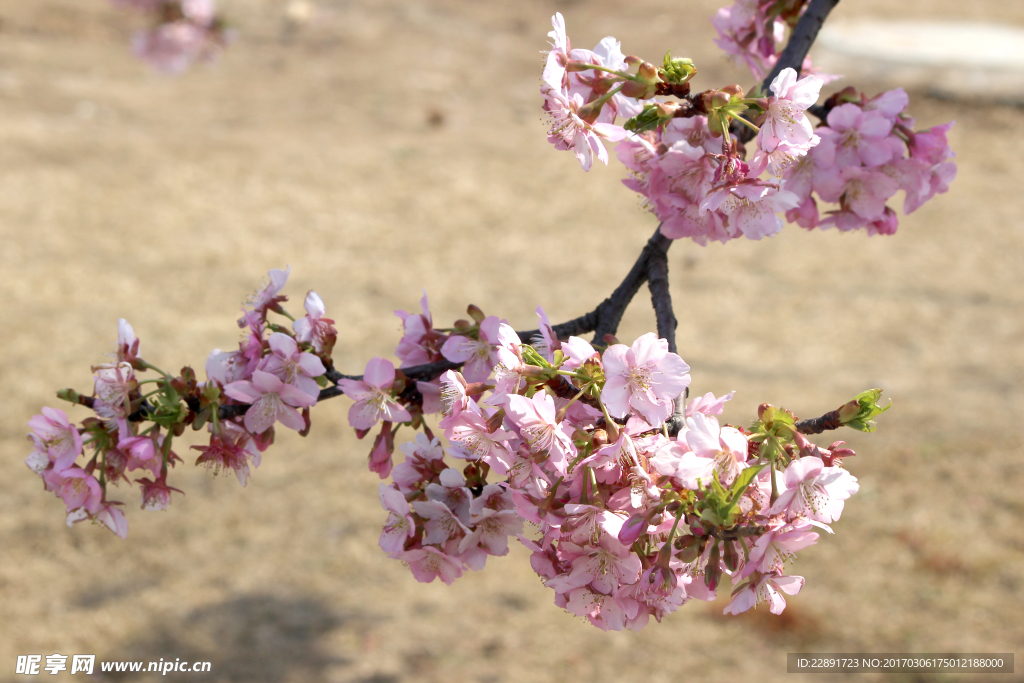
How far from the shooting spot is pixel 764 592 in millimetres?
1146

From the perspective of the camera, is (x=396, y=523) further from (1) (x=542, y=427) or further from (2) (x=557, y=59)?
(2) (x=557, y=59)

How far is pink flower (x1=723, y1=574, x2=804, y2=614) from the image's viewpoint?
113 centimetres

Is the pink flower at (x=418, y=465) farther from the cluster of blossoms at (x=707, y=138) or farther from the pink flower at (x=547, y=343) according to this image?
the cluster of blossoms at (x=707, y=138)

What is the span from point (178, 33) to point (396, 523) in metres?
6.11

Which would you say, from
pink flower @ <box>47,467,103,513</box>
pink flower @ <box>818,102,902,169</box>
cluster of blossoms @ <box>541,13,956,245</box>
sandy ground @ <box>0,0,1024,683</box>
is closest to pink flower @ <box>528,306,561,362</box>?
cluster of blossoms @ <box>541,13,956,245</box>

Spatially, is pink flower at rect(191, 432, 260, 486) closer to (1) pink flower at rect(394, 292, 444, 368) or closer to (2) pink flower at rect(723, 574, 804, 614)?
(1) pink flower at rect(394, 292, 444, 368)

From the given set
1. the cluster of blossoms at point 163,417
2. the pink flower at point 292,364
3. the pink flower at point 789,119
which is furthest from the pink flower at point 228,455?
the pink flower at point 789,119

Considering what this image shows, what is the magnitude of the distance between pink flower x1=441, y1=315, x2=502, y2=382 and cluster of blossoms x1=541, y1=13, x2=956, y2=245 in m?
0.36

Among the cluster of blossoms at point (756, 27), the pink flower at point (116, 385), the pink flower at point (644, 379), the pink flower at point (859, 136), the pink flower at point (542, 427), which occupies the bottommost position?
the pink flower at point (542, 427)

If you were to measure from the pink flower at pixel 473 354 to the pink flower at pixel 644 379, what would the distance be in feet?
1.28

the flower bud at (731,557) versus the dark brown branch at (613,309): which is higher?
the dark brown branch at (613,309)

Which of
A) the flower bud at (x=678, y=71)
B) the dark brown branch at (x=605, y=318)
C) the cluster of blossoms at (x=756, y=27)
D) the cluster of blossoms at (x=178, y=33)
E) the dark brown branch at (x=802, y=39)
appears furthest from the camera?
the cluster of blossoms at (x=178, y=33)

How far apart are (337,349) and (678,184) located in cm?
573

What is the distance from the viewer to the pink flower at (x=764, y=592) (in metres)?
1.13
